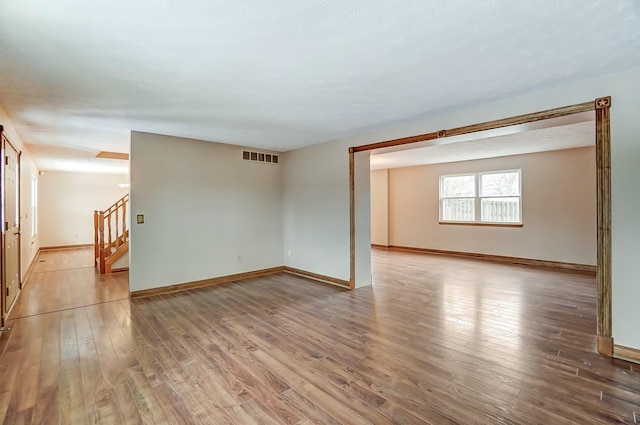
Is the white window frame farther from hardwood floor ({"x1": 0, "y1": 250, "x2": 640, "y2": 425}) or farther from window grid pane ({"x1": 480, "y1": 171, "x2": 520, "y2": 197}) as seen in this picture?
hardwood floor ({"x1": 0, "y1": 250, "x2": 640, "y2": 425})

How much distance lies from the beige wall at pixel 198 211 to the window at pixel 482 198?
15.6 ft

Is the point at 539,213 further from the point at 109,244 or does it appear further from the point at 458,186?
the point at 109,244

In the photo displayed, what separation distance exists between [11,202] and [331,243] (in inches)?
176

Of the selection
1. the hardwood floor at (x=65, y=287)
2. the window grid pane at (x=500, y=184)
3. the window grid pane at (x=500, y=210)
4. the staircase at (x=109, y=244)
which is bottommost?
the hardwood floor at (x=65, y=287)

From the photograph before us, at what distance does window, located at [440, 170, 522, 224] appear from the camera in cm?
714

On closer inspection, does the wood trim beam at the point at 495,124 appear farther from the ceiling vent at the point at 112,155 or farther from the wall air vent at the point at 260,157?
the ceiling vent at the point at 112,155

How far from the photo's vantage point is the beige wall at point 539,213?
6.16 m

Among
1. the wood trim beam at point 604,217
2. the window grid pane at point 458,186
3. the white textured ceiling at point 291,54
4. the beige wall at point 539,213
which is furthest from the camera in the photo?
the window grid pane at point 458,186

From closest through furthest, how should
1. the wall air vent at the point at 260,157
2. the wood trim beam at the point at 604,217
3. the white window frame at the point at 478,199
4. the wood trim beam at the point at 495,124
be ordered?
the wood trim beam at the point at 604,217 → the wood trim beam at the point at 495,124 → the wall air vent at the point at 260,157 → the white window frame at the point at 478,199

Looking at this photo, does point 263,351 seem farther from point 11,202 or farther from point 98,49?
point 11,202

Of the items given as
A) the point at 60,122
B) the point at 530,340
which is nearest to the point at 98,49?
the point at 60,122

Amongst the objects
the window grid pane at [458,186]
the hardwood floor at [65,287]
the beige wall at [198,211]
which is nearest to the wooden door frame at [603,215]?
the beige wall at [198,211]

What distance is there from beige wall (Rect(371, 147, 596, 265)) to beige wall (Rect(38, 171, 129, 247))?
388 inches

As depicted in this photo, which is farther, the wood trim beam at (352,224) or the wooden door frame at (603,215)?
the wood trim beam at (352,224)
